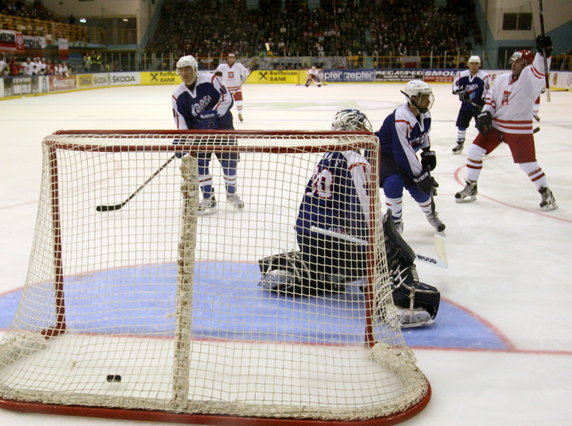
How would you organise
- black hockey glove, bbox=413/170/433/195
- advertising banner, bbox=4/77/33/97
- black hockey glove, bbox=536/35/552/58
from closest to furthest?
black hockey glove, bbox=413/170/433/195, black hockey glove, bbox=536/35/552/58, advertising banner, bbox=4/77/33/97

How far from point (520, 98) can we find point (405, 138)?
1.87 meters

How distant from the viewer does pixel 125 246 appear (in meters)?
3.98

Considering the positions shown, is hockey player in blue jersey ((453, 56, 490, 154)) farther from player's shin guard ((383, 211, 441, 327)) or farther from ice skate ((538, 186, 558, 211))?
player's shin guard ((383, 211, 441, 327))

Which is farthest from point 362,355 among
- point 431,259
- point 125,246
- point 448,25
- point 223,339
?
point 448,25

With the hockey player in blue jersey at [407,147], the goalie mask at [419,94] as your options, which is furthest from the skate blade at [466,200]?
the goalie mask at [419,94]

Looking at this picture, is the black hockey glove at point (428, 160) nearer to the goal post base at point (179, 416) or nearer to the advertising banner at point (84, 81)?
the goal post base at point (179, 416)

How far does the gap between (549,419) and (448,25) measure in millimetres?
30399

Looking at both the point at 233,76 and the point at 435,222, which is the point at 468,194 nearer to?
the point at 435,222

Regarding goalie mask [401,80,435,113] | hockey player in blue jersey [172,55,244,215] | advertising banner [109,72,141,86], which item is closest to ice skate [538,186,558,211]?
goalie mask [401,80,435,113]

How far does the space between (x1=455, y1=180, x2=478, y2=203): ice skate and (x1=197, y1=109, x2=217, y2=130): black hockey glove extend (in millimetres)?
2349

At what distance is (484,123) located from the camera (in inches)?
209

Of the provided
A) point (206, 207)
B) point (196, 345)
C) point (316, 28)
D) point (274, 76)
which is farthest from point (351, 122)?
point (316, 28)

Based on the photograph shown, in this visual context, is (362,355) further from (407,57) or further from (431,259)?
(407,57)

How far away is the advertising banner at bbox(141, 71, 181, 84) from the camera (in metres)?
26.1
